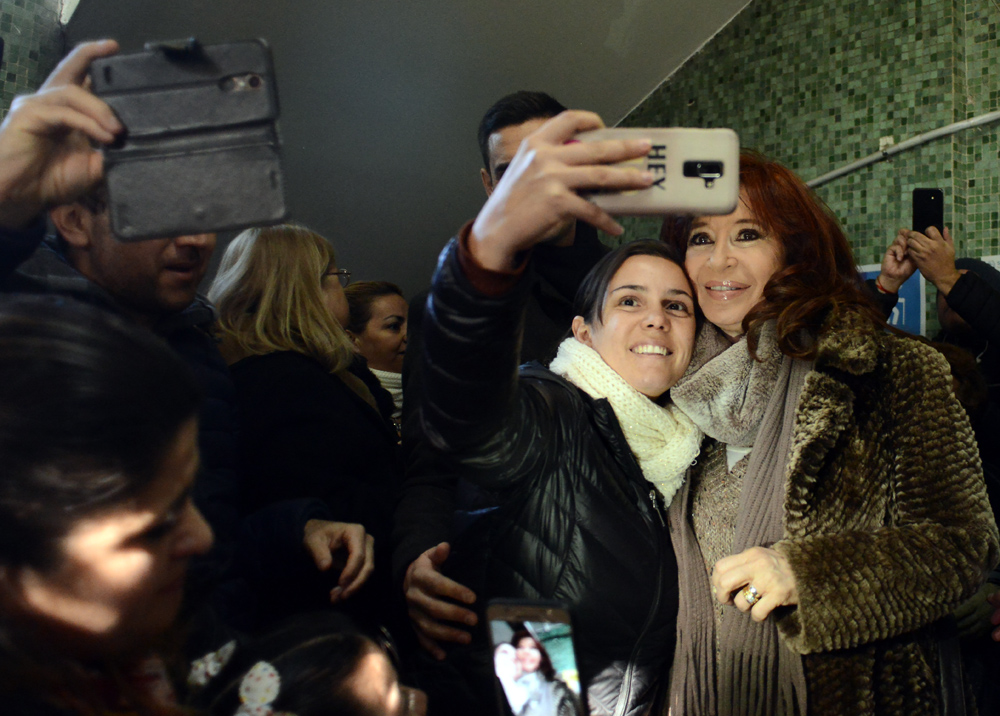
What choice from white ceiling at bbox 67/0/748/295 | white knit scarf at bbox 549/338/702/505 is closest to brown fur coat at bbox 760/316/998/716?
white knit scarf at bbox 549/338/702/505

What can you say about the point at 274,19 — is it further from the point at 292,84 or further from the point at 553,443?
the point at 553,443

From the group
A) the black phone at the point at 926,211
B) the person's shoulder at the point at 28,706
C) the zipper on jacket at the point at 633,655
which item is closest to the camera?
the person's shoulder at the point at 28,706

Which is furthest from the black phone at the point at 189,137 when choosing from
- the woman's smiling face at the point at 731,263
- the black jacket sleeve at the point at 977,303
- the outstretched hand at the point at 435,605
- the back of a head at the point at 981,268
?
the back of a head at the point at 981,268

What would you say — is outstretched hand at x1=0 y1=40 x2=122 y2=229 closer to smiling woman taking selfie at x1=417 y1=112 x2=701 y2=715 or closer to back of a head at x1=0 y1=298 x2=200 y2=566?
back of a head at x1=0 y1=298 x2=200 y2=566

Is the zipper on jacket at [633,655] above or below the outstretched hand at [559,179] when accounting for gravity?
below

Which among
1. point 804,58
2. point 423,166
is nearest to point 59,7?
point 423,166

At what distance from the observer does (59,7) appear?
0.54 m

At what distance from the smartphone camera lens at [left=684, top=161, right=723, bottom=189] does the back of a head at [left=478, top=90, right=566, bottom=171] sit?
42 centimetres

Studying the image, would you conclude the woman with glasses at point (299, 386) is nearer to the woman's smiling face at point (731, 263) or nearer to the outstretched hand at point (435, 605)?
the outstretched hand at point (435, 605)

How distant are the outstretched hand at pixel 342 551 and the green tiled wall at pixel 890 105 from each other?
1242 mm

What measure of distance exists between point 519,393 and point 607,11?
19.3 inches

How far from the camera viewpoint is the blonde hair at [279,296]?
61cm

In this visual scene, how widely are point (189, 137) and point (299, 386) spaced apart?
274 millimetres

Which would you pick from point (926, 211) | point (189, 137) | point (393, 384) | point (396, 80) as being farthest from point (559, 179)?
point (926, 211)
